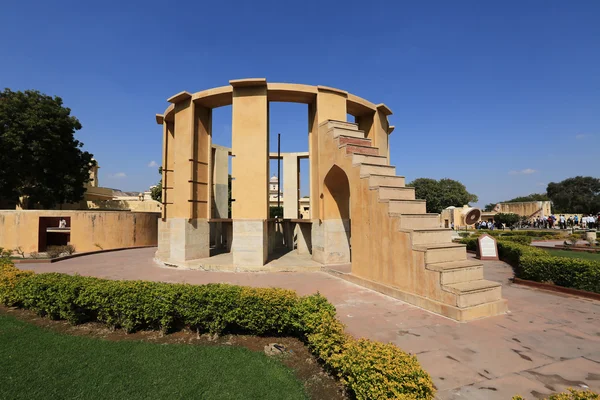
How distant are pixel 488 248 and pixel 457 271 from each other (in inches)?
339

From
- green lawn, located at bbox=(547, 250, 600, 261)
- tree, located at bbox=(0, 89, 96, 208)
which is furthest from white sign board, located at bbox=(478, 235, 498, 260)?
tree, located at bbox=(0, 89, 96, 208)

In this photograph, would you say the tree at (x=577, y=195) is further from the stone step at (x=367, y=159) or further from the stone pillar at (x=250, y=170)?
the stone pillar at (x=250, y=170)

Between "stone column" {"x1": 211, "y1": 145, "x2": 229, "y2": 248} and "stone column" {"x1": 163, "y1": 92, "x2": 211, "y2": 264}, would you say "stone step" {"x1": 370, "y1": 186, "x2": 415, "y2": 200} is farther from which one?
"stone column" {"x1": 211, "y1": 145, "x2": 229, "y2": 248}

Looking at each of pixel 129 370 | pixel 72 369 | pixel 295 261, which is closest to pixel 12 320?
pixel 72 369

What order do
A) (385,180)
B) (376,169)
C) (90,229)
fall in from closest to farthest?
1. (385,180)
2. (376,169)
3. (90,229)

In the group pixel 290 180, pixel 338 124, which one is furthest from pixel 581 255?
pixel 290 180

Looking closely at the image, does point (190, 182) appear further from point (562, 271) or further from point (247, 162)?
point (562, 271)

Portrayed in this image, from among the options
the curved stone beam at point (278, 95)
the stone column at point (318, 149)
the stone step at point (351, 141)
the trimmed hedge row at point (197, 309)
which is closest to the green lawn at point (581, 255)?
the stone step at point (351, 141)

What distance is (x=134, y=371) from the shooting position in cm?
440

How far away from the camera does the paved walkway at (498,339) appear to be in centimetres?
370

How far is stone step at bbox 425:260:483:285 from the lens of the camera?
646cm

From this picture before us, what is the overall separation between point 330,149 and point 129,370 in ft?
29.2

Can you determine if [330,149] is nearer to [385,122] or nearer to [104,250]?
[385,122]

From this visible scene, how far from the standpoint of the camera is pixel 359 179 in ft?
30.1
